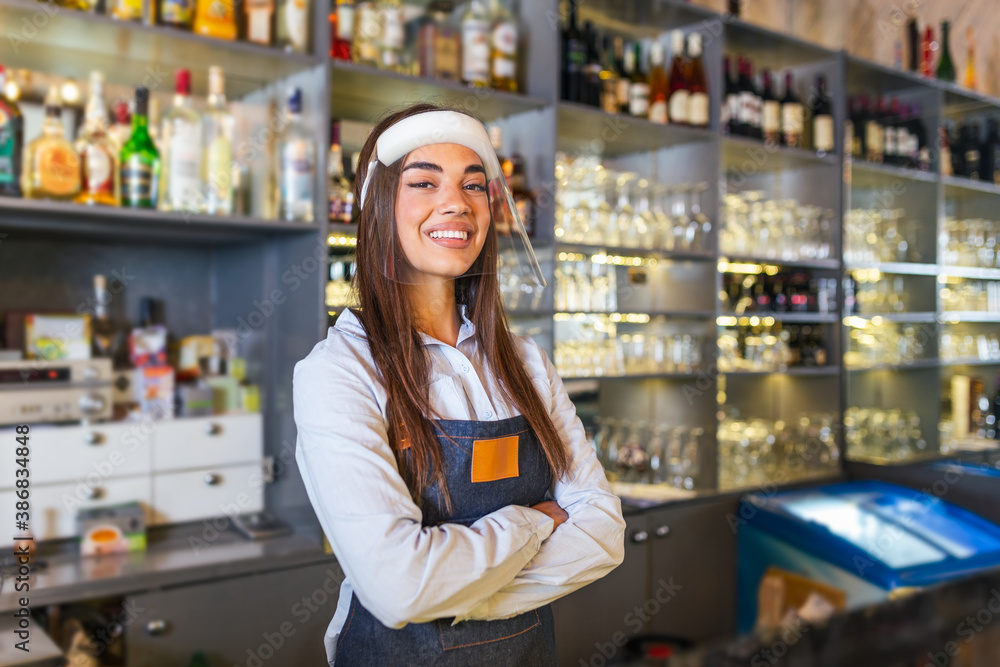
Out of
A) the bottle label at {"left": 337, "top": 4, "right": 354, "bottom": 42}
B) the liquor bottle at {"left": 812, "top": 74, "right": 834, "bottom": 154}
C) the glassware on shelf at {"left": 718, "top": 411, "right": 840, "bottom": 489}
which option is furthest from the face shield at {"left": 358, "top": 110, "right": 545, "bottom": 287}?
the liquor bottle at {"left": 812, "top": 74, "right": 834, "bottom": 154}

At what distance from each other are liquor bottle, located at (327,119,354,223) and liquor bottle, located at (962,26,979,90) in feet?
12.5

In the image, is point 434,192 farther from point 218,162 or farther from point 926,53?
point 926,53

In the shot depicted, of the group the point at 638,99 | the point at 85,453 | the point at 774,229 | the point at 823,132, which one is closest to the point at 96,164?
the point at 85,453

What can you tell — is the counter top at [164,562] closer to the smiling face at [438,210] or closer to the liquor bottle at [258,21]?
the smiling face at [438,210]

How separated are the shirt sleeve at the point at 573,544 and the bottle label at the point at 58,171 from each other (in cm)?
128

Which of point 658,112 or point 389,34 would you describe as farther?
point 658,112

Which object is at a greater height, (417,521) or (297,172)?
(297,172)

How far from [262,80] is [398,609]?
5.61ft

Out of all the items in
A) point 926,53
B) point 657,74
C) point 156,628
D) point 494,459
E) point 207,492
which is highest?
point 926,53

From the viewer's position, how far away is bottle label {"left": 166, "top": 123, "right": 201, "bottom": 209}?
76.5 inches

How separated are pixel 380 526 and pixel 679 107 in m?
2.30

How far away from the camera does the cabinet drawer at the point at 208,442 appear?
2066 millimetres

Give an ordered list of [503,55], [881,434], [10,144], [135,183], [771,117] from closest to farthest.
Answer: [10,144], [135,183], [503,55], [771,117], [881,434]

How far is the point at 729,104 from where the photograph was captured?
3025mm
